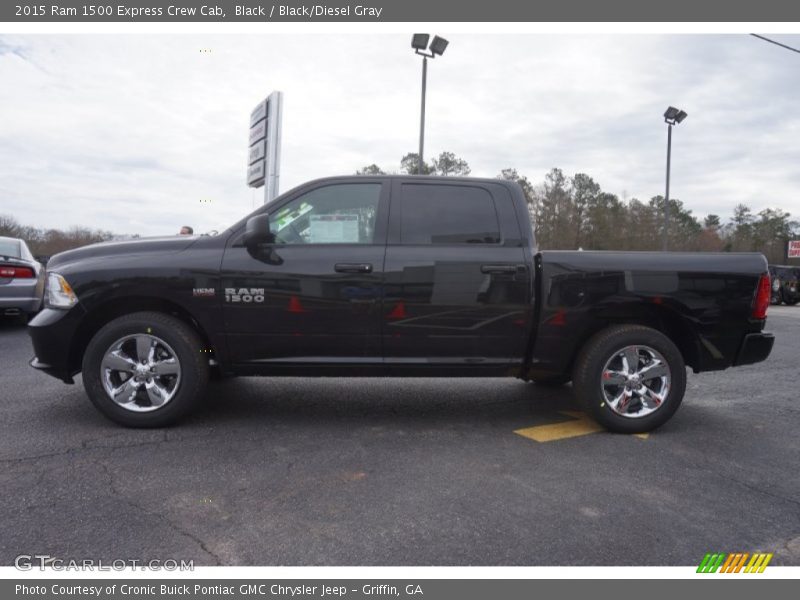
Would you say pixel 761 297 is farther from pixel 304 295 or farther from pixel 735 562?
pixel 304 295

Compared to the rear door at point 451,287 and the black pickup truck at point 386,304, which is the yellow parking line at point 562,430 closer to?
the black pickup truck at point 386,304

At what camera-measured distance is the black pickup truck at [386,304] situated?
4.14 metres

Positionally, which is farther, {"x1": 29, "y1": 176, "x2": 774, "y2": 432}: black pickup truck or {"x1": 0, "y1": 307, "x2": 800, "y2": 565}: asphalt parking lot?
{"x1": 29, "y1": 176, "x2": 774, "y2": 432}: black pickup truck

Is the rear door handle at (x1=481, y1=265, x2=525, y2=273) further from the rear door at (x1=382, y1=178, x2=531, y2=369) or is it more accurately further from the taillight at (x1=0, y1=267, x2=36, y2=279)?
the taillight at (x1=0, y1=267, x2=36, y2=279)

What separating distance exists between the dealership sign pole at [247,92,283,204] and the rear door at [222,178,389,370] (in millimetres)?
7920

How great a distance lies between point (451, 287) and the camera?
4203mm

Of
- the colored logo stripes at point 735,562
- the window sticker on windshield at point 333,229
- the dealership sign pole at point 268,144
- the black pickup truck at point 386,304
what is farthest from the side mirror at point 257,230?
the dealership sign pole at point 268,144

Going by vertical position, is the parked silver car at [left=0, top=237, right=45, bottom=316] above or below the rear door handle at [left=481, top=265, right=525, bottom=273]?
below

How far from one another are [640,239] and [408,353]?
42.5 m

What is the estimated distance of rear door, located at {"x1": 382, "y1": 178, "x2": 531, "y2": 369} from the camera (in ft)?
13.8

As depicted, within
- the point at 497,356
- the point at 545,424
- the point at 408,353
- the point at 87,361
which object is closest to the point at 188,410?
the point at 87,361

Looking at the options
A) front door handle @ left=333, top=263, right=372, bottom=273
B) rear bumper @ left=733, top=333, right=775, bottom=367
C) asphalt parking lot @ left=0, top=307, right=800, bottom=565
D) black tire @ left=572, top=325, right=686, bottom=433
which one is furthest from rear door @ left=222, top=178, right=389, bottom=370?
rear bumper @ left=733, top=333, right=775, bottom=367

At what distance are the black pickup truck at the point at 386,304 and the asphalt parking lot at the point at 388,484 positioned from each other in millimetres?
433

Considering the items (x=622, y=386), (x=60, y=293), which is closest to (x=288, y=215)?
(x=60, y=293)
